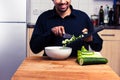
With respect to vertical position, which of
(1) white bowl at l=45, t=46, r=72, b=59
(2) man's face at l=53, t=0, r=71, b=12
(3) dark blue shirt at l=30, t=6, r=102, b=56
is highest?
(2) man's face at l=53, t=0, r=71, b=12

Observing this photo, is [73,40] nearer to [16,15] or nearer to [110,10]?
[16,15]

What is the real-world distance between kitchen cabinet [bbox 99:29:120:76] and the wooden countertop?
183 centimetres

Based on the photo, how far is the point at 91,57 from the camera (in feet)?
4.72

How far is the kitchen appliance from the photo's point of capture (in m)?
3.10

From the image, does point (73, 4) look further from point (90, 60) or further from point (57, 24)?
point (90, 60)

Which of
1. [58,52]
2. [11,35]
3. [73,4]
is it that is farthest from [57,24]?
[73,4]

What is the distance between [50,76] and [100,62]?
0.40 meters

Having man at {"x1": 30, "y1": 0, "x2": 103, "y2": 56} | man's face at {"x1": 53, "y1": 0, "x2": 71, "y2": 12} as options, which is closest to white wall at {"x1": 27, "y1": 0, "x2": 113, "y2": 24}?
man at {"x1": 30, "y1": 0, "x2": 103, "y2": 56}

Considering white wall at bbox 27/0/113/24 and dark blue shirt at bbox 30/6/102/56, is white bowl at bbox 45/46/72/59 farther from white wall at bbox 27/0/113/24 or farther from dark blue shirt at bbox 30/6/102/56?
white wall at bbox 27/0/113/24

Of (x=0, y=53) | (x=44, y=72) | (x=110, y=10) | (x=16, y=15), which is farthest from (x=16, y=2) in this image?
(x=44, y=72)

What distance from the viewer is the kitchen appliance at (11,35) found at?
310 centimetres

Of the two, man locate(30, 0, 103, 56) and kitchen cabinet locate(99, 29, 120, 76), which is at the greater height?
man locate(30, 0, 103, 56)

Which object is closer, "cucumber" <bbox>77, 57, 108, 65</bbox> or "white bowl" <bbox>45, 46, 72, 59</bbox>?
"cucumber" <bbox>77, 57, 108, 65</bbox>

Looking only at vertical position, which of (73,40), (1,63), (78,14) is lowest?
(1,63)
